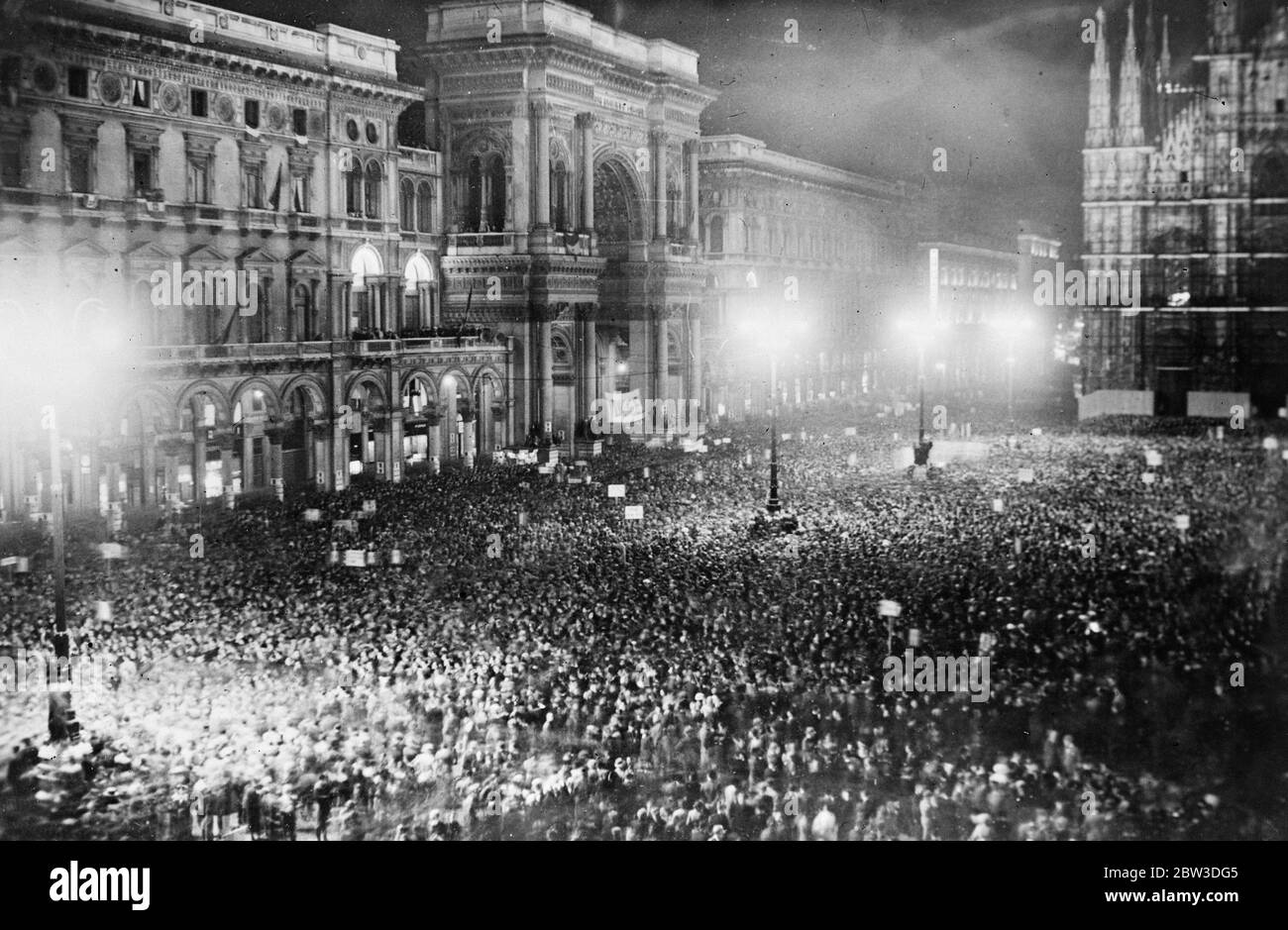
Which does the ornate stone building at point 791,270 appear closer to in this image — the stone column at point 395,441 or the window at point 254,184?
the stone column at point 395,441

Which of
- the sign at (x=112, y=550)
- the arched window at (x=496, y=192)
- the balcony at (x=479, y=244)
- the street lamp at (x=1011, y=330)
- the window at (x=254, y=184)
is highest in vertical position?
the arched window at (x=496, y=192)

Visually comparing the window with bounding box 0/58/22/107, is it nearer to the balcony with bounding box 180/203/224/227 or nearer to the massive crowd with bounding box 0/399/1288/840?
the balcony with bounding box 180/203/224/227

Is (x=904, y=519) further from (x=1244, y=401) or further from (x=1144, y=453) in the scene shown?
(x=1244, y=401)

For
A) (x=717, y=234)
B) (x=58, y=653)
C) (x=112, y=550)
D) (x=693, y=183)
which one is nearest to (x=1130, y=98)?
(x=717, y=234)

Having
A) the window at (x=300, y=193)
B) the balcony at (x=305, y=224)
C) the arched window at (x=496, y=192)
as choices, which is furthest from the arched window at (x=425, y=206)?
the window at (x=300, y=193)

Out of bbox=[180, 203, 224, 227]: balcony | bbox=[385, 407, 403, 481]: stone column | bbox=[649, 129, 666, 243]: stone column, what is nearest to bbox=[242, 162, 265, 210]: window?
bbox=[180, 203, 224, 227]: balcony

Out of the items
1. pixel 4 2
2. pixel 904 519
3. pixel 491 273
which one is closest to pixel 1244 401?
pixel 491 273
